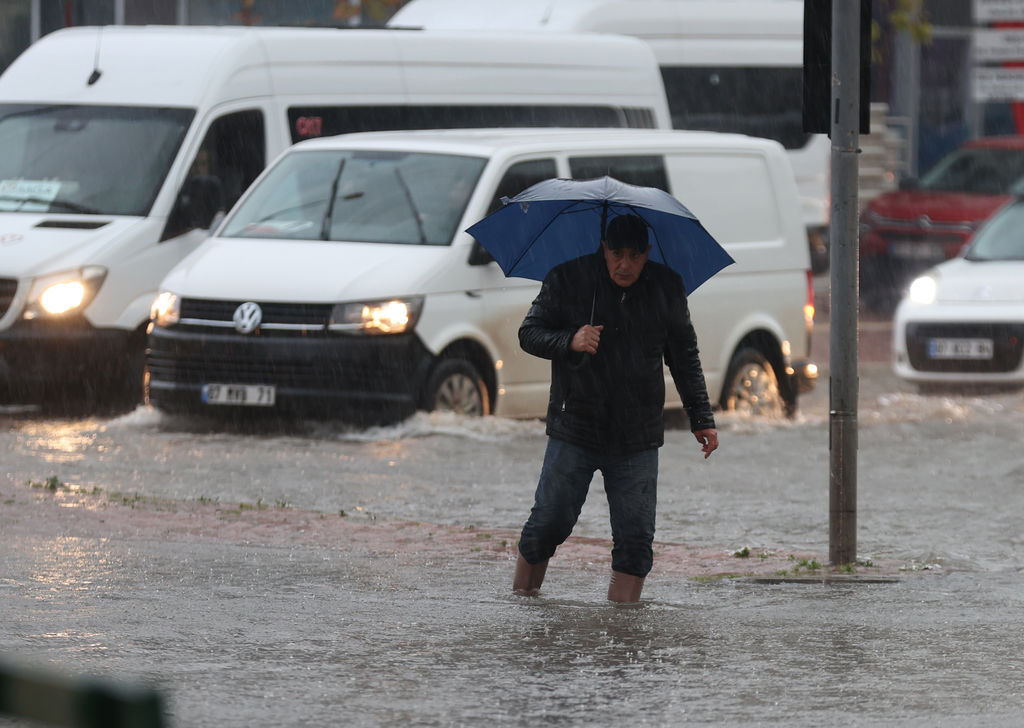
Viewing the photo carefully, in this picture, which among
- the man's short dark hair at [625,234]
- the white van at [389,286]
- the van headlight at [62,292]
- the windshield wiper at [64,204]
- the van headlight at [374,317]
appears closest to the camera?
the man's short dark hair at [625,234]

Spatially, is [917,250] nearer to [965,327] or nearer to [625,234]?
[965,327]

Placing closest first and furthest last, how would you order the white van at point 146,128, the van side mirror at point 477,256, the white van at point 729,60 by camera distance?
the van side mirror at point 477,256 < the white van at point 146,128 < the white van at point 729,60

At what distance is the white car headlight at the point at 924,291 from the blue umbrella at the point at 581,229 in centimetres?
901

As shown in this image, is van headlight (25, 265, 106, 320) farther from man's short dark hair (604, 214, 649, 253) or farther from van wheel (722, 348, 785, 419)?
man's short dark hair (604, 214, 649, 253)

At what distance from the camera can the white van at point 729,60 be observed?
18828mm

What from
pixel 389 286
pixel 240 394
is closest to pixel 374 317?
pixel 389 286

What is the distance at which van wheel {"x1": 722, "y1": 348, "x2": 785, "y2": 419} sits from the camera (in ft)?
45.8

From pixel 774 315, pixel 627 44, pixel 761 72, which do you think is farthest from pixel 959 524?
pixel 761 72

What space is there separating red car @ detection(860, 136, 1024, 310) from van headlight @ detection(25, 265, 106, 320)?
40.7ft

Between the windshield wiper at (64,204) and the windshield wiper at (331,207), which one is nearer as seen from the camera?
the windshield wiper at (331,207)

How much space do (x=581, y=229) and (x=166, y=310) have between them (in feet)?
17.8

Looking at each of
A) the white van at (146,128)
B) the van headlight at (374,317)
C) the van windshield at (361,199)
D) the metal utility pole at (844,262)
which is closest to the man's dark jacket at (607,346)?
the metal utility pole at (844,262)

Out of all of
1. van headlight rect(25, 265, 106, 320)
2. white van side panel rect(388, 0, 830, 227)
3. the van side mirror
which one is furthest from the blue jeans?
white van side panel rect(388, 0, 830, 227)

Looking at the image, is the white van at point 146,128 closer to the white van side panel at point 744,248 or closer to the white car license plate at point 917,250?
the white van side panel at point 744,248
